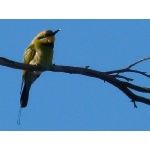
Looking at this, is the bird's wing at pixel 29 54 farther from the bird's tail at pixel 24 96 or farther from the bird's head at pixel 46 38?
the bird's tail at pixel 24 96

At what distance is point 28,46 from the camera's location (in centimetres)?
414

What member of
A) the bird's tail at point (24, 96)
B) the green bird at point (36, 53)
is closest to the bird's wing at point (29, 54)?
the green bird at point (36, 53)

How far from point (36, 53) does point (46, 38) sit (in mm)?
162

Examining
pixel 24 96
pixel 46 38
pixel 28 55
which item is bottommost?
pixel 24 96

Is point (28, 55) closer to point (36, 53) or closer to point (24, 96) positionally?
point (36, 53)

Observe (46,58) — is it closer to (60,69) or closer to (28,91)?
(28,91)

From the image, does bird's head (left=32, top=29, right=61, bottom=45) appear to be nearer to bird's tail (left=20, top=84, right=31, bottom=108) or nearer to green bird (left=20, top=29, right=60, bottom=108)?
green bird (left=20, top=29, right=60, bottom=108)

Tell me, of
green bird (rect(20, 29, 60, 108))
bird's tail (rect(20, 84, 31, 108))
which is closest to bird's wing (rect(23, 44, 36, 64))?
green bird (rect(20, 29, 60, 108))

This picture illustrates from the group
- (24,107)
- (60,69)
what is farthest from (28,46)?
(60,69)

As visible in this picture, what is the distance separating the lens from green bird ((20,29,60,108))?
3973 mm

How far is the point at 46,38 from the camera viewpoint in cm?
406

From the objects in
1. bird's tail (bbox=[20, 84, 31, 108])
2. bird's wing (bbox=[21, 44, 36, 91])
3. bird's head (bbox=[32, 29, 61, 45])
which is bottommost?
bird's tail (bbox=[20, 84, 31, 108])

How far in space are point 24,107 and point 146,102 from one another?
1.31 m

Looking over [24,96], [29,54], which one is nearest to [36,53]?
[29,54]
